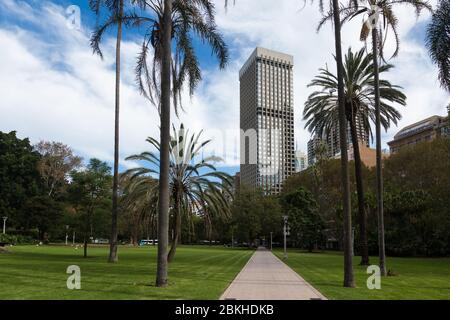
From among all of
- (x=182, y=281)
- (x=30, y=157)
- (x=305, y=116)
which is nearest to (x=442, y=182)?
(x=305, y=116)

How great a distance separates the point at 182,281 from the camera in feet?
57.1

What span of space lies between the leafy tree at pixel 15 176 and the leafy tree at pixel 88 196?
130 ft

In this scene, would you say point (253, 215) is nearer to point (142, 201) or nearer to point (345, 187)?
point (142, 201)

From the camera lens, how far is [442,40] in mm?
19984

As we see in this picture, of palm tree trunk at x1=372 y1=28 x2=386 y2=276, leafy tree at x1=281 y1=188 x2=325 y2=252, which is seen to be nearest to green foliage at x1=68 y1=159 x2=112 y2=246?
palm tree trunk at x1=372 y1=28 x2=386 y2=276

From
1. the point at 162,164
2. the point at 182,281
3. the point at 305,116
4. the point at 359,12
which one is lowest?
the point at 182,281

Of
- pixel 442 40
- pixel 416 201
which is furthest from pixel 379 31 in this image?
pixel 416 201

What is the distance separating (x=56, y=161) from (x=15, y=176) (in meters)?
7.90

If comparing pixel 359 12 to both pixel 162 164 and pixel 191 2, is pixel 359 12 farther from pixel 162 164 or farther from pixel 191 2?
pixel 162 164

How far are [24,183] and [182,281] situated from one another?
2665 inches

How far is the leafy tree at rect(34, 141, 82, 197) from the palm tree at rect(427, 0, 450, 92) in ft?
205

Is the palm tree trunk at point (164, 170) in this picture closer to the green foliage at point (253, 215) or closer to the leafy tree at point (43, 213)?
the leafy tree at point (43, 213)

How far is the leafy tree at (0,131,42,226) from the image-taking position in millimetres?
73438

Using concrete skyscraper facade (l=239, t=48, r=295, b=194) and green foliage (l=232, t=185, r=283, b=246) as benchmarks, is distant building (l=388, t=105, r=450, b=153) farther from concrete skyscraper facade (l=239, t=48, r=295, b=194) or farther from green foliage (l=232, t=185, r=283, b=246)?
concrete skyscraper facade (l=239, t=48, r=295, b=194)
